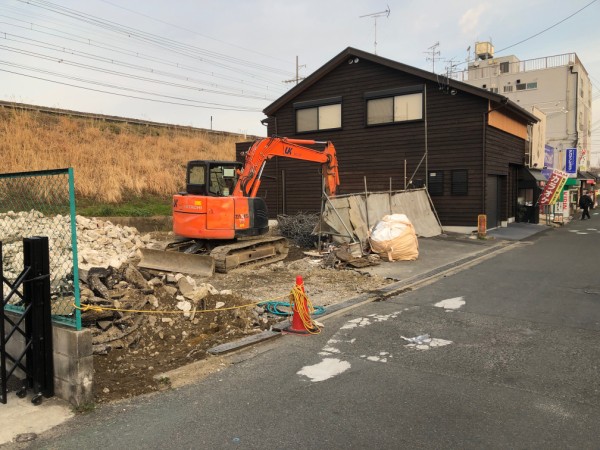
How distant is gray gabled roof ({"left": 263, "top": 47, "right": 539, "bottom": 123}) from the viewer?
18.2 meters

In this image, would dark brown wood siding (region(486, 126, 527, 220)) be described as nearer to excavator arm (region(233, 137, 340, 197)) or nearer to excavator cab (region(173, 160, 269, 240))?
excavator arm (region(233, 137, 340, 197))

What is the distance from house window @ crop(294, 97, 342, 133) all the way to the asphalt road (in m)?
15.9

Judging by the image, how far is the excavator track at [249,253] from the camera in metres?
11.3

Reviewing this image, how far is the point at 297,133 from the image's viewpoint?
2322cm

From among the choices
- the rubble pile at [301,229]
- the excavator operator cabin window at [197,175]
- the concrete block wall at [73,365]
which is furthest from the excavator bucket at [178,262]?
the concrete block wall at [73,365]

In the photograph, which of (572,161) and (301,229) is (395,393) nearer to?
(301,229)

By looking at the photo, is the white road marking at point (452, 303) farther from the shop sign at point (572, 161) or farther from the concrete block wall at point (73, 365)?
the shop sign at point (572, 161)

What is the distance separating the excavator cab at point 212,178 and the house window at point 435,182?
10083 mm

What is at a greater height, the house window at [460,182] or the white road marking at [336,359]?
the house window at [460,182]

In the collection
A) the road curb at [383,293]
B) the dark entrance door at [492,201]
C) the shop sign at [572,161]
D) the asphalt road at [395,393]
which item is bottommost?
the asphalt road at [395,393]

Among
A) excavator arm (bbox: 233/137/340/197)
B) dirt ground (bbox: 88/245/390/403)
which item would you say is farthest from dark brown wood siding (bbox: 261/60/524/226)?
dirt ground (bbox: 88/245/390/403)

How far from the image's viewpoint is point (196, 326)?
22.0 feet

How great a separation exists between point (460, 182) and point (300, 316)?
14481 mm

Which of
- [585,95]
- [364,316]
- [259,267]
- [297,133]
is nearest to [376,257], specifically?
[259,267]
